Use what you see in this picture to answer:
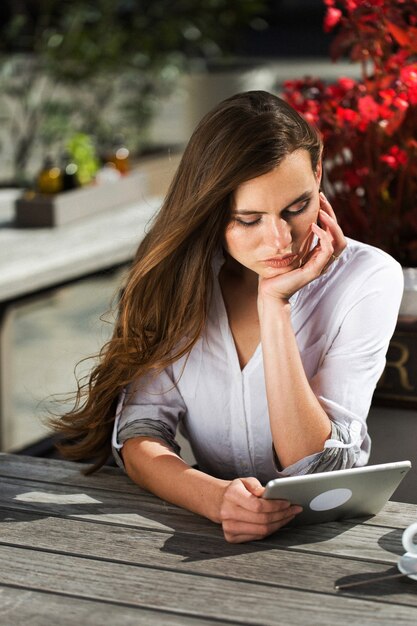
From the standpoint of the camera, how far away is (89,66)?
7.14 meters

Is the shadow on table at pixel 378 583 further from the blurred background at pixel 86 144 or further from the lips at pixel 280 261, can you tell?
the blurred background at pixel 86 144

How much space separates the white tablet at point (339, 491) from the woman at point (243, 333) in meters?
0.04

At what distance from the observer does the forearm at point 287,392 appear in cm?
176

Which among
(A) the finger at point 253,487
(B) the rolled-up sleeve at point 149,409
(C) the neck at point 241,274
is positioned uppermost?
(C) the neck at point 241,274

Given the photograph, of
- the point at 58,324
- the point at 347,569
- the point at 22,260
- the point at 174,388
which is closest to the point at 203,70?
the point at 58,324

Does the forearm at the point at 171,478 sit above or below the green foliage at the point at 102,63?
above

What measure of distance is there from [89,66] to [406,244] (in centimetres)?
501

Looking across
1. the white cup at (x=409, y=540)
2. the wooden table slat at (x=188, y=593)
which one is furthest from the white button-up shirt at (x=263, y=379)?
the wooden table slat at (x=188, y=593)

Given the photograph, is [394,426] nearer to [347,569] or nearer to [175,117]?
[347,569]

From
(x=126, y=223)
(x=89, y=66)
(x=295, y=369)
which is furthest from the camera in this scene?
(x=89, y=66)

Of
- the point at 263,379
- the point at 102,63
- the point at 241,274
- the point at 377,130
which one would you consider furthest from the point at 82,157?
the point at 102,63

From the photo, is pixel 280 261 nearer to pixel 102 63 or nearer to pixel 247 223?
pixel 247 223

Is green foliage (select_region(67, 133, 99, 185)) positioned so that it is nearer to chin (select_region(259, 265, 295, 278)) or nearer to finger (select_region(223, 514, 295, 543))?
chin (select_region(259, 265, 295, 278))

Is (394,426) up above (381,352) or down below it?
below
